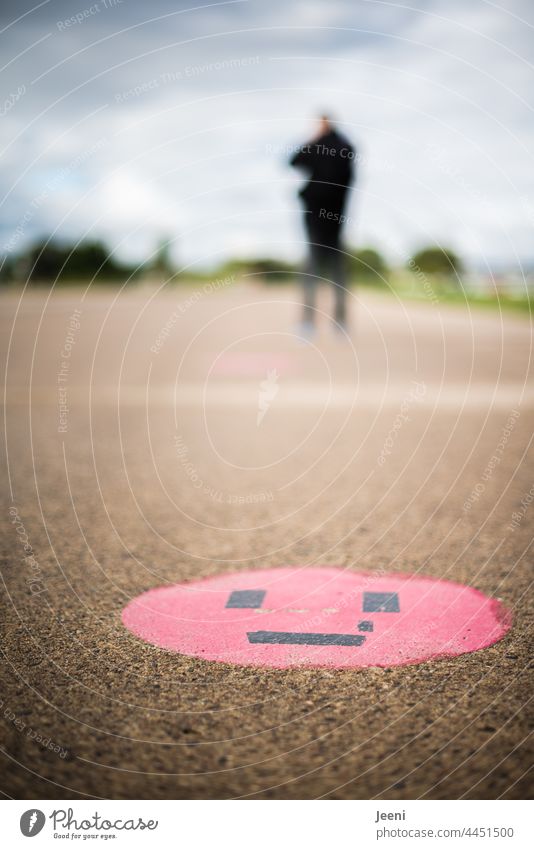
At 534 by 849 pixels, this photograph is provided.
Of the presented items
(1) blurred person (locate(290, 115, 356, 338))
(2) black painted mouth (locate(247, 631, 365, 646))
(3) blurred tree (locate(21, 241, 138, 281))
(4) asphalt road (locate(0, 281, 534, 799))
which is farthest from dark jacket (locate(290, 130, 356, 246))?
(3) blurred tree (locate(21, 241, 138, 281))

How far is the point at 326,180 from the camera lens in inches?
386

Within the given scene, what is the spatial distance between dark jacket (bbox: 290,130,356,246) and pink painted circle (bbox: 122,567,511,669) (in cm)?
690

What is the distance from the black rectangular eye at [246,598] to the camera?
3.09 metres

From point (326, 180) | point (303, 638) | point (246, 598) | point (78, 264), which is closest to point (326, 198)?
point (326, 180)

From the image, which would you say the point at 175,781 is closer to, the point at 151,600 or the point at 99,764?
the point at 99,764

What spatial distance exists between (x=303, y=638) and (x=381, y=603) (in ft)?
1.59

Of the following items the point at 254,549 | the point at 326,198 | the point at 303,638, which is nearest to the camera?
the point at 303,638

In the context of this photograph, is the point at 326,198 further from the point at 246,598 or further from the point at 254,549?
the point at 246,598

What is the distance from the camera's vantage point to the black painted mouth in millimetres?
2715

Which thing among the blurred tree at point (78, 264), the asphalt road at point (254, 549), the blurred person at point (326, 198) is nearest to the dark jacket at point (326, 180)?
the blurred person at point (326, 198)

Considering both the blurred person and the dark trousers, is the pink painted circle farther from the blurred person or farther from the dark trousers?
→ the dark trousers

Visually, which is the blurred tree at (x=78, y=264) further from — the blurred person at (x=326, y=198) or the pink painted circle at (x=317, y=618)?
the pink painted circle at (x=317, y=618)

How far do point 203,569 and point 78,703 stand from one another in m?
1.24

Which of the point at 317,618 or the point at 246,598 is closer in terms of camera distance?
the point at 317,618
